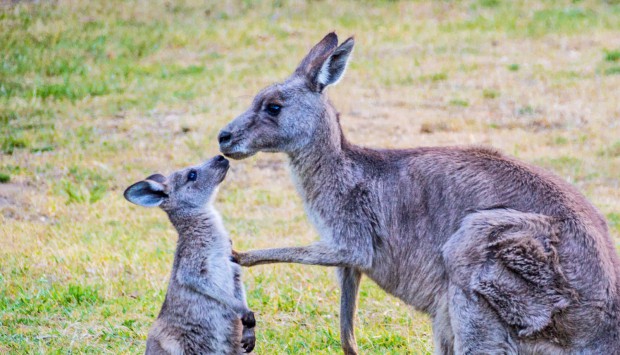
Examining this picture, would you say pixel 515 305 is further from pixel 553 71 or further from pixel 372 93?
pixel 553 71

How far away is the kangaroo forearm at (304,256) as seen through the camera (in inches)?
235

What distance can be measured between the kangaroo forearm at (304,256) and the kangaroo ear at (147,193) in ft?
2.34

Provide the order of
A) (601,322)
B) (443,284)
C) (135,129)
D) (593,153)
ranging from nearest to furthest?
(601,322)
(443,284)
(593,153)
(135,129)

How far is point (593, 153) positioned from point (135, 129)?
5590mm

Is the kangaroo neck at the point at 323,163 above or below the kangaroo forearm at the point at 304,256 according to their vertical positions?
above

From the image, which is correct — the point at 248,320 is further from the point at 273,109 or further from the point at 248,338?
the point at 273,109

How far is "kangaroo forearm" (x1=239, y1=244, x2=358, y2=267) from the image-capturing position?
19.6ft

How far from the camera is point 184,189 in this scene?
21.4 ft

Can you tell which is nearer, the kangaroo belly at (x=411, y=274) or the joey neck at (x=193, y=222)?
the kangaroo belly at (x=411, y=274)

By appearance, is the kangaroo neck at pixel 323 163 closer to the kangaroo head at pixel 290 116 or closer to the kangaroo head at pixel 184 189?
the kangaroo head at pixel 290 116

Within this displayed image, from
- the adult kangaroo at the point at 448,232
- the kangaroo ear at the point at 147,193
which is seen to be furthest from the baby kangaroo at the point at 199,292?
the adult kangaroo at the point at 448,232

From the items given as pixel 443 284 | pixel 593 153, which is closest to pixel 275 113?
pixel 443 284

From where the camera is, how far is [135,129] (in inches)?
486

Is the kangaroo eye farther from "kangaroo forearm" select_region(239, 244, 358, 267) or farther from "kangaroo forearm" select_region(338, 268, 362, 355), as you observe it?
"kangaroo forearm" select_region(338, 268, 362, 355)
